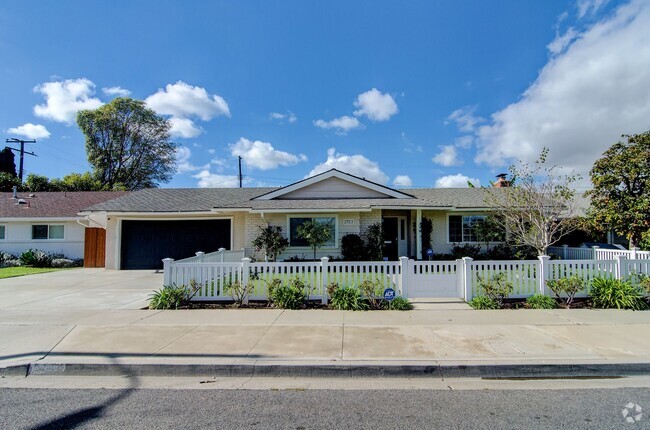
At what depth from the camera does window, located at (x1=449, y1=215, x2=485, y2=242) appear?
50.7 feet

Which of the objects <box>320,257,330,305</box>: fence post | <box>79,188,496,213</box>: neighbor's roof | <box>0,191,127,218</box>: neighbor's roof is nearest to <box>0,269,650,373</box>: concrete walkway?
<box>320,257,330,305</box>: fence post

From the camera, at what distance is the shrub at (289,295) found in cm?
790

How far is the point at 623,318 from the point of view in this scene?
266 inches

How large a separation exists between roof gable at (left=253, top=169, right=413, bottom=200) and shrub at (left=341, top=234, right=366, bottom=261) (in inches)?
79.1

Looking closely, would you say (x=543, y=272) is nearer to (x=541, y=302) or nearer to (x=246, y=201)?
(x=541, y=302)

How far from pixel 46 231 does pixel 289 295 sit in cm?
1845

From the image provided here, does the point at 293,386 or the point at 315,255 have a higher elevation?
the point at 315,255

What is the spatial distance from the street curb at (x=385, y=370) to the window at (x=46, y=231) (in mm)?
18579

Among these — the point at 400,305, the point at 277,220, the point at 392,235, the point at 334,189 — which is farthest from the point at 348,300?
the point at 392,235

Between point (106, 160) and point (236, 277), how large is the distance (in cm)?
3362

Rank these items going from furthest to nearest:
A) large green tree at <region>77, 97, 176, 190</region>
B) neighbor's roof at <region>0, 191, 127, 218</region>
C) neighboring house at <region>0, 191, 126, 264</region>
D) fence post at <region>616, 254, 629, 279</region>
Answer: large green tree at <region>77, 97, 176, 190</region> < neighbor's roof at <region>0, 191, 127, 218</region> < neighboring house at <region>0, 191, 126, 264</region> < fence post at <region>616, 254, 629, 279</region>

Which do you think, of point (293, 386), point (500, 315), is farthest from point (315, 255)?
point (293, 386)

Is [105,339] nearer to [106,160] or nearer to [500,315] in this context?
[500,315]

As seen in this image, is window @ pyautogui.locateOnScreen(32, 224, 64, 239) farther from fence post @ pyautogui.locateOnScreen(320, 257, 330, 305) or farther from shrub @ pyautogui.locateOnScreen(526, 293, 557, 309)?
shrub @ pyautogui.locateOnScreen(526, 293, 557, 309)
